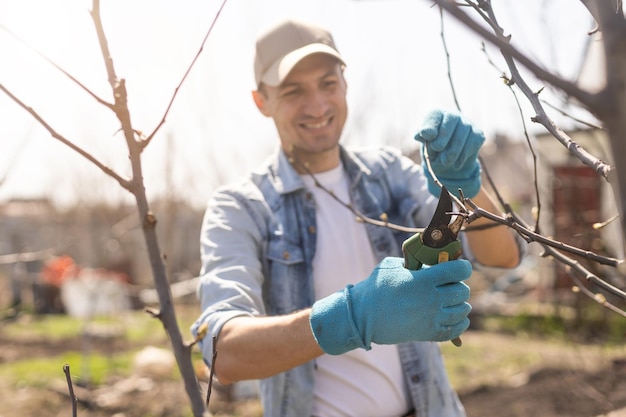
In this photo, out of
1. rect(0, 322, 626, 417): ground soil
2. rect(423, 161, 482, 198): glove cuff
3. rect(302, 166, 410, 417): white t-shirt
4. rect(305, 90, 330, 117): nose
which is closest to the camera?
rect(423, 161, 482, 198): glove cuff

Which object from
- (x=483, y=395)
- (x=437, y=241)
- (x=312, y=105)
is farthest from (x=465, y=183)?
(x=483, y=395)

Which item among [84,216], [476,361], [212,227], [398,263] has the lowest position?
[476,361]

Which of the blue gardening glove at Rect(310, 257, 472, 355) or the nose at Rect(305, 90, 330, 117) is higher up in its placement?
the nose at Rect(305, 90, 330, 117)

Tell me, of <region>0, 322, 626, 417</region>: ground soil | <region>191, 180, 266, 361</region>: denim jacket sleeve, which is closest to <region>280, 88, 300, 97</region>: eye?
<region>191, 180, 266, 361</region>: denim jacket sleeve

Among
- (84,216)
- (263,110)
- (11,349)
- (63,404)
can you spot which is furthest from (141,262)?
(263,110)

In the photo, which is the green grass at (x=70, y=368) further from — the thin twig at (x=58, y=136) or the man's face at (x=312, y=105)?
the thin twig at (x=58, y=136)

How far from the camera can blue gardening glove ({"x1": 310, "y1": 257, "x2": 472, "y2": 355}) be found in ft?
4.67

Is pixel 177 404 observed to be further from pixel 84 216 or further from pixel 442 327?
pixel 84 216

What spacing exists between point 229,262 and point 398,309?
2.16 ft

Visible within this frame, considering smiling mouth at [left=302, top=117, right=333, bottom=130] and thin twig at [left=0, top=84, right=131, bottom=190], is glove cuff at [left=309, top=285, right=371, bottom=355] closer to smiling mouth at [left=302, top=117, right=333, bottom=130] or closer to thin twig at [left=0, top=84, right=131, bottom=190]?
thin twig at [left=0, top=84, right=131, bottom=190]

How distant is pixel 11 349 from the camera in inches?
412

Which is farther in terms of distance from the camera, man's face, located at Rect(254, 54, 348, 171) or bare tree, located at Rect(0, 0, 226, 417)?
man's face, located at Rect(254, 54, 348, 171)

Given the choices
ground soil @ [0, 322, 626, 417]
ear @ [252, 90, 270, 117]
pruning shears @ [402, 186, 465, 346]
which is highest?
ear @ [252, 90, 270, 117]

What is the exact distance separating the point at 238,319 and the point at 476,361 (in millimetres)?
6775
